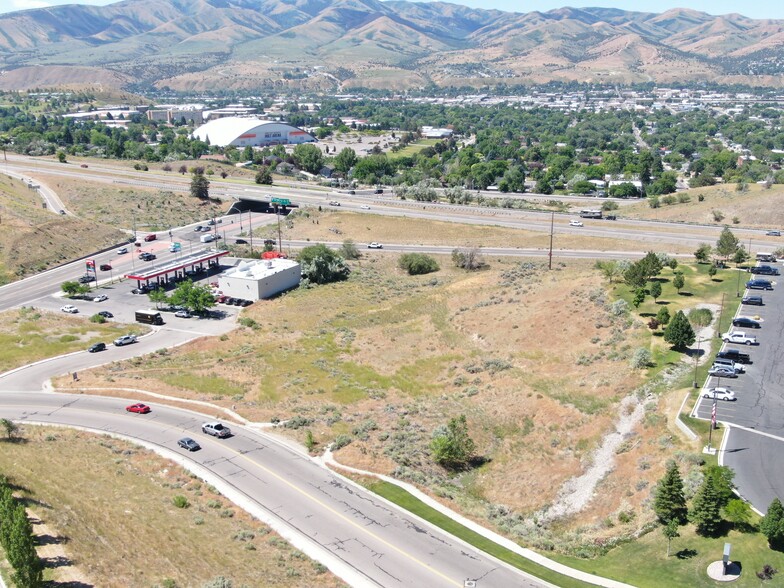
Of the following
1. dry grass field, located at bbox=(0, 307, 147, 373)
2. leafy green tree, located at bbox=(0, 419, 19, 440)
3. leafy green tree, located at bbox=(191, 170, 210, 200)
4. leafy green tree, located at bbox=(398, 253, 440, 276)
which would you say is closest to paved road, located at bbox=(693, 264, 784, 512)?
leafy green tree, located at bbox=(0, 419, 19, 440)

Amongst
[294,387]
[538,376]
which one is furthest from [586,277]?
[294,387]

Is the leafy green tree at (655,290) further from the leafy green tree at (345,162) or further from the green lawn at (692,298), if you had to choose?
the leafy green tree at (345,162)

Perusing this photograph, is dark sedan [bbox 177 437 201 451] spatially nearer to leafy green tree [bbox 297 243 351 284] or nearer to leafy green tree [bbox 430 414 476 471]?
leafy green tree [bbox 430 414 476 471]

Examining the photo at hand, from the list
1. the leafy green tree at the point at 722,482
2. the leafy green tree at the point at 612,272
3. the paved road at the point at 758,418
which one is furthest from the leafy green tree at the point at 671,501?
the leafy green tree at the point at 612,272

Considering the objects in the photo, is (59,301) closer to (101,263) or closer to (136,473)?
(101,263)

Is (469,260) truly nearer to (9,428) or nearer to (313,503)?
(313,503)
